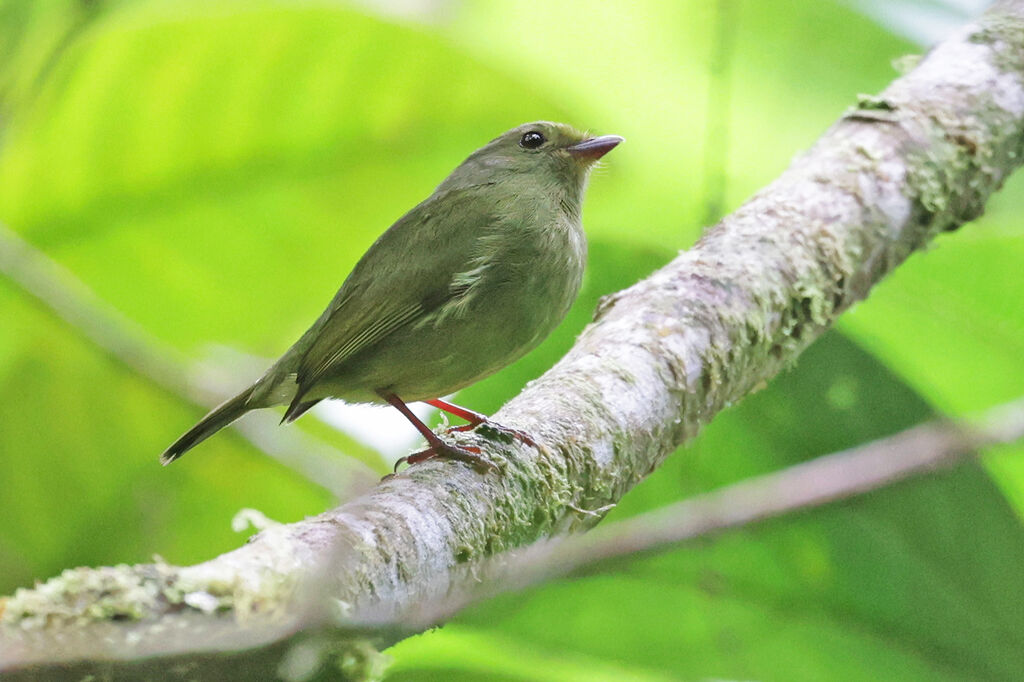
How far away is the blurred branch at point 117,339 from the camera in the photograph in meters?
3.41

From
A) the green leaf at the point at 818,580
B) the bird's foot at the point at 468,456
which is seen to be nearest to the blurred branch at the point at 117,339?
the bird's foot at the point at 468,456

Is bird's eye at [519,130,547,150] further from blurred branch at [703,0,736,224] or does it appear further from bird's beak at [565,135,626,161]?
blurred branch at [703,0,736,224]

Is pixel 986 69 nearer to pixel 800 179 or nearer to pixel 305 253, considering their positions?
pixel 800 179

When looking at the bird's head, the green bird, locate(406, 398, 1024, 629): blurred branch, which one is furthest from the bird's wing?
locate(406, 398, 1024, 629): blurred branch

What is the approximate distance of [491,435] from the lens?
263 cm

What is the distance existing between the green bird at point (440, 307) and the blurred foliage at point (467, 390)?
0.25m

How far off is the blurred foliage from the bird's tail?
0.18 meters

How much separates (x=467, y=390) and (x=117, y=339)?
1165mm

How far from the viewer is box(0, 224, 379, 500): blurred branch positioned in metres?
3.41

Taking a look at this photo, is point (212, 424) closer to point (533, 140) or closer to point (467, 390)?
point (467, 390)

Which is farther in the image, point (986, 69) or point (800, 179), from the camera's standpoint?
point (986, 69)

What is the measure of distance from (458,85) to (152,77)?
1115mm

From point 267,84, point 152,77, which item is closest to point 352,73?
point 267,84

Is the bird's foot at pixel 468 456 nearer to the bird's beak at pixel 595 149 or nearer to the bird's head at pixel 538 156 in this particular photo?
the bird's head at pixel 538 156
